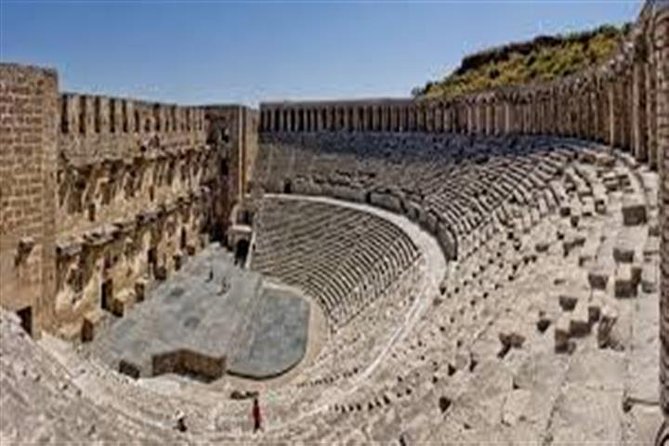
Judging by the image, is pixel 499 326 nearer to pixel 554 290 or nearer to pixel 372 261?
pixel 554 290

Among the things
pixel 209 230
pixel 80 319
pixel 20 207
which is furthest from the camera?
pixel 209 230

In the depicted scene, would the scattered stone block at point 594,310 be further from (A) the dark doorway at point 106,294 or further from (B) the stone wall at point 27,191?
(A) the dark doorway at point 106,294

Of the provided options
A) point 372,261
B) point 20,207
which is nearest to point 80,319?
point 20,207

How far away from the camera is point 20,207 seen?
14469mm

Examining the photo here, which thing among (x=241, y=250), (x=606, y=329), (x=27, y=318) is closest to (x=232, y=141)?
(x=241, y=250)

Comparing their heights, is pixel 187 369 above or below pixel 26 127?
below

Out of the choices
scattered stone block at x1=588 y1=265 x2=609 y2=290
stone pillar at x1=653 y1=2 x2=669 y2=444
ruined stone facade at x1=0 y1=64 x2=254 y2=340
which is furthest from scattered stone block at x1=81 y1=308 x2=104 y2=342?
stone pillar at x1=653 y1=2 x2=669 y2=444

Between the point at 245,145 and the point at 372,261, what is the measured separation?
1352 cm

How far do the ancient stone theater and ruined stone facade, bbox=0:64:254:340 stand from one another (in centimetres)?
8

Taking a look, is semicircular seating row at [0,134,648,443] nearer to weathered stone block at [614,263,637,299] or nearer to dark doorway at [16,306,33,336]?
dark doorway at [16,306,33,336]

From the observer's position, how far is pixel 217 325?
22406 mm

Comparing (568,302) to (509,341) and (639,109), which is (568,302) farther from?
(639,109)

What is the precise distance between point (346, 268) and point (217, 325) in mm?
5361

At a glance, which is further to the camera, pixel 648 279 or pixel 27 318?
pixel 27 318
